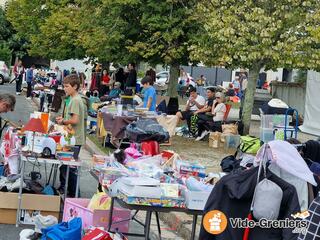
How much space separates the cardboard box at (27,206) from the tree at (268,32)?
1106 cm

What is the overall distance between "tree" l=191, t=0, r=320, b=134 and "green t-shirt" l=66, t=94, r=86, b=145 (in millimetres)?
9805

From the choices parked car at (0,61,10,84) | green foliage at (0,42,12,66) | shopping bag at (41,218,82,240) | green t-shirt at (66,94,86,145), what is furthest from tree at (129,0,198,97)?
green foliage at (0,42,12,66)

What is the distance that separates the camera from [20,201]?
8805mm

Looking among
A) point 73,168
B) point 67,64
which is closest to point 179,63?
point 73,168

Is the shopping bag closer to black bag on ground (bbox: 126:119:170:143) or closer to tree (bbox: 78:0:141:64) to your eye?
black bag on ground (bbox: 126:119:170:143)

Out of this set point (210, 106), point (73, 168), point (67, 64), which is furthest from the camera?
point (67, 64)

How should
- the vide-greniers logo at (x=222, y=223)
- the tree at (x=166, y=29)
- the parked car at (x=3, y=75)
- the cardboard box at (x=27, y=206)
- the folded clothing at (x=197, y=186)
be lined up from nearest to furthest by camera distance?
the vide-greniers logo at (x=222, y=223) < the folded clothing at (x=197, y=186) < the cardboard box at (x=27, y=206) < the tree at (x=166, y=29) < the parked car at (x=3, y=75)

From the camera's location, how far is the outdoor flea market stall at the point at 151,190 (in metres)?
5.39

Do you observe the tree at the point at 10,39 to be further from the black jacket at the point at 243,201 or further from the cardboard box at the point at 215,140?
the black jacket at the point at 243,201

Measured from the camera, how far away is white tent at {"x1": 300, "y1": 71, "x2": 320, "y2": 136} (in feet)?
78.6

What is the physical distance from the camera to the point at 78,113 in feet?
32.1

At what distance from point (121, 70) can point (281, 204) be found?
26041 mm

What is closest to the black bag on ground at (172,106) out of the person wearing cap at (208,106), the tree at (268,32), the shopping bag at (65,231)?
the person wearing cap at (208,106)

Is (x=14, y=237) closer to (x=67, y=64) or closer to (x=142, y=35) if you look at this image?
(x=142, y=35)
